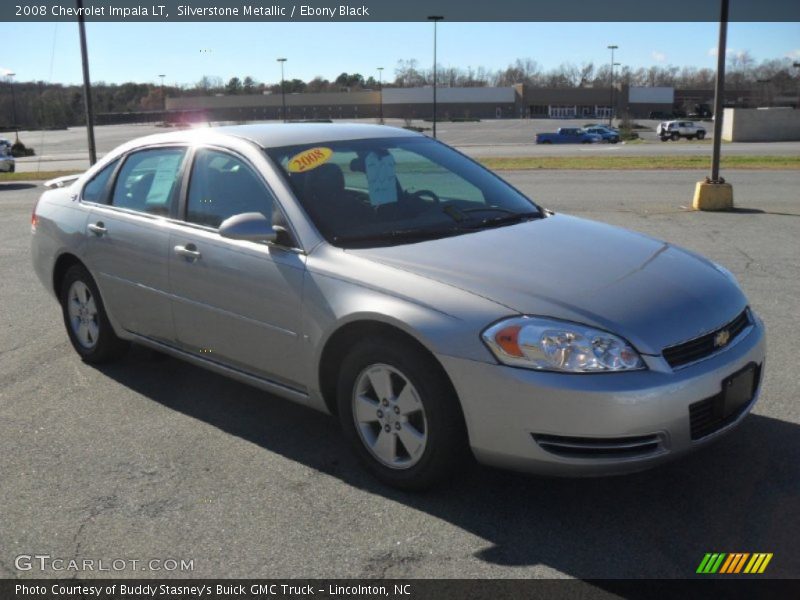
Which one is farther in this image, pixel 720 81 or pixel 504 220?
pixel 720 81

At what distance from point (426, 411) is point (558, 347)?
63 centimetres

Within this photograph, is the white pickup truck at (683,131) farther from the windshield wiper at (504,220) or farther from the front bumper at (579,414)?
the front bumper at (579,414)

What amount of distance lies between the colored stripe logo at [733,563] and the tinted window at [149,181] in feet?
11.4

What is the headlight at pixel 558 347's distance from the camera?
10.8 feet

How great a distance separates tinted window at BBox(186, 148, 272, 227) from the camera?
4.50 meters

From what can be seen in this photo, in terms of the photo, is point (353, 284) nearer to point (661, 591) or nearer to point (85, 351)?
point (661, 591)

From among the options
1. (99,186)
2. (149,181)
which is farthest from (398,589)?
(99,186)

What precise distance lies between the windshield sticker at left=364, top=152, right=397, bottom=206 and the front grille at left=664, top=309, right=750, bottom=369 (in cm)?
181

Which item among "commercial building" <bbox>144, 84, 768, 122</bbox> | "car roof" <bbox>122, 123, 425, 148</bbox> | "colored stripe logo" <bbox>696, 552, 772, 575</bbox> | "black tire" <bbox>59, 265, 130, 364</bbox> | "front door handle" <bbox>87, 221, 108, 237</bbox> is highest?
"commercial building" <bbox>144, 84, 768, 122</bbox>

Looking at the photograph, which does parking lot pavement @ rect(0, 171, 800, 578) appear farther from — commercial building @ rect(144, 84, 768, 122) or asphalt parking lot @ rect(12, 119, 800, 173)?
commercial building @ rect(144, 84, 768, 122)

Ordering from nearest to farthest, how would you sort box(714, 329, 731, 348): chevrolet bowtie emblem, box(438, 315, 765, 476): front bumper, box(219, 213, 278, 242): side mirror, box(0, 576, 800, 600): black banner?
1. box(0, 576, 800, 600): black banner
2. box(438, 315, 765, 476): front bumper
3. box(714, 329, 731, 348): chevrolet bowtie emblem
4. box(219, 213, 278, 242): side mirror

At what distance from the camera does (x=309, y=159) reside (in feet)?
14.9

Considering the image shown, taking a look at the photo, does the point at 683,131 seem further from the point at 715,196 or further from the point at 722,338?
the point at 722,338

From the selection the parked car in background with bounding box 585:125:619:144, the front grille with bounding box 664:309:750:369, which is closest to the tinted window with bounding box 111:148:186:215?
the front grille with bounding box 664:309:750:369
